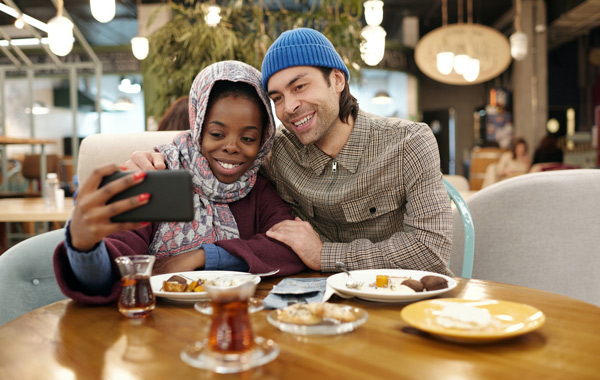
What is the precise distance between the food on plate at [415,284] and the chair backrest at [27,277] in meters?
1.02

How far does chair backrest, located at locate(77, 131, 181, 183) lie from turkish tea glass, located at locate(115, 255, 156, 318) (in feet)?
3.91

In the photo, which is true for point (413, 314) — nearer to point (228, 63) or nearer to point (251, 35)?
point (228, 63)

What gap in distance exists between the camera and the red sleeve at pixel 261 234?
138cm

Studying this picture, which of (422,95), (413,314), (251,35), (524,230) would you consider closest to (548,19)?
(422,95)

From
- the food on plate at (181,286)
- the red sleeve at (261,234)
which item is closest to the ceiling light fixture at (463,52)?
the red sleeve at (261,234)

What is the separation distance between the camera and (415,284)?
1083 mm

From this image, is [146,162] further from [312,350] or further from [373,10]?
[373,10]

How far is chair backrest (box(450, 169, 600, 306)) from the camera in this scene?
1.72 metres

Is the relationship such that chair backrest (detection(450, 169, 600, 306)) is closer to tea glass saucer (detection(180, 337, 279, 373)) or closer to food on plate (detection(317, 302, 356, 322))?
food on plate (detection(317, 302, 356, 322))

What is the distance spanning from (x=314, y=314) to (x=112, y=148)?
154 centimetres

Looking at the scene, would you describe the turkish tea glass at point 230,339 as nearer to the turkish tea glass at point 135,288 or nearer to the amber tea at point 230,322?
the amber tea at point 230,322

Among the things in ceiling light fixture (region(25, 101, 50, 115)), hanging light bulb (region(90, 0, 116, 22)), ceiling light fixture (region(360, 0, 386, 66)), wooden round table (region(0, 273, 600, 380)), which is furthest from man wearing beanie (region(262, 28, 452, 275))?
ceiling light fixture (region(25, 101, 50, 115))

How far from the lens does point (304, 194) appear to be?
5.49 ft

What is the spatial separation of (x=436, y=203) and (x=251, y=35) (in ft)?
9.48
